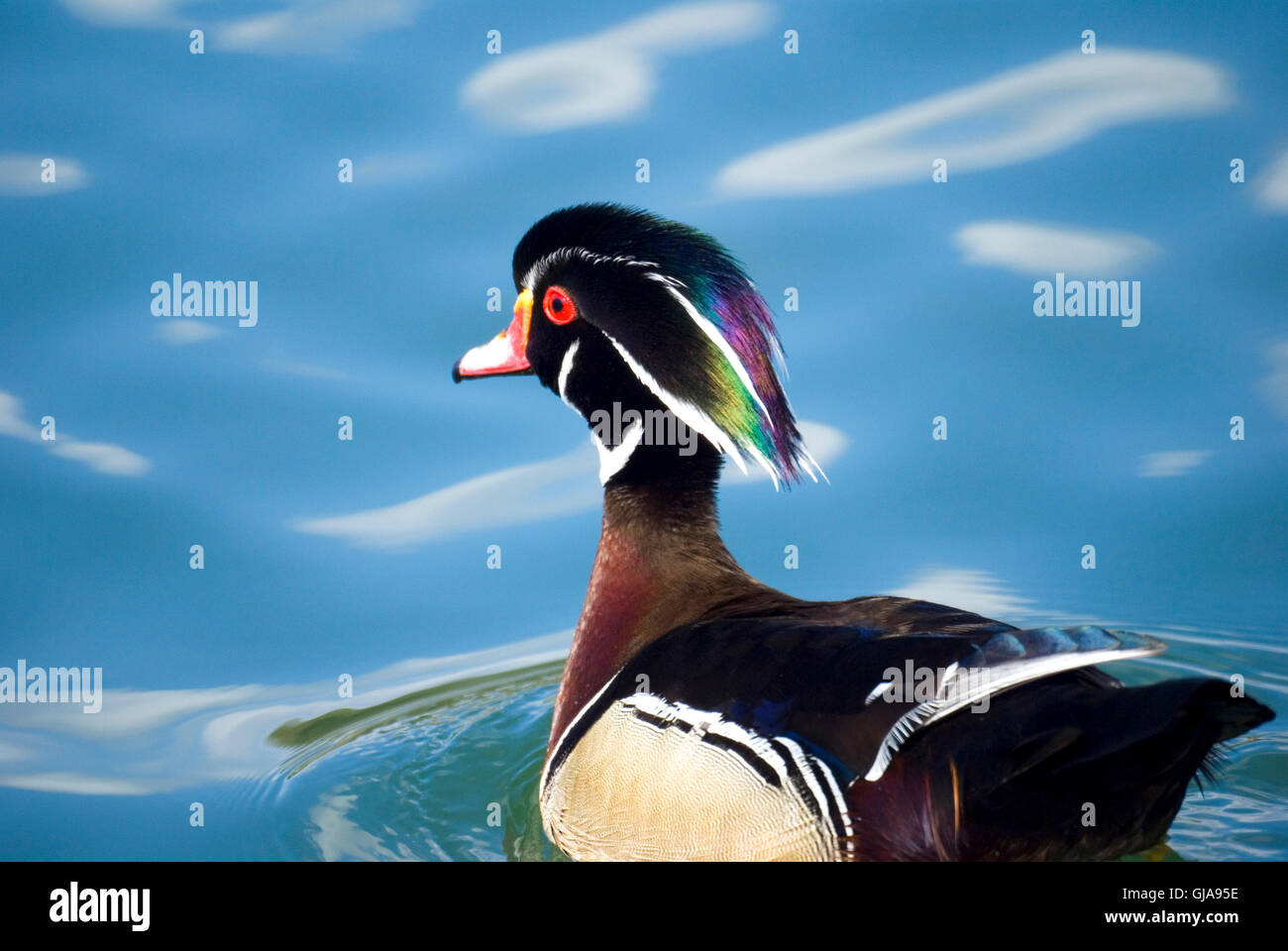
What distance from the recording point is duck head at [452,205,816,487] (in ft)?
12.8

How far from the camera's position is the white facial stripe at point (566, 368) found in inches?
166

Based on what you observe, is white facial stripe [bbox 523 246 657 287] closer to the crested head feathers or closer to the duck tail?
the crested head feathers

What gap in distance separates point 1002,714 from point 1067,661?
234 mm

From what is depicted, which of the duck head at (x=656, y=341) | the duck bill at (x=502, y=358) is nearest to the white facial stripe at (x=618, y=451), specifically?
the duck head at (x=656, y=341)

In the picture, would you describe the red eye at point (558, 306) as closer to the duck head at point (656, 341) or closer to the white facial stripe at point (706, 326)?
the duck head at point (656, 341)

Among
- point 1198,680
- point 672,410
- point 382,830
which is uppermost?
point 672,410

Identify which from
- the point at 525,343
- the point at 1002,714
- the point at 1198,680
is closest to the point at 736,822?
the point at 1002,714

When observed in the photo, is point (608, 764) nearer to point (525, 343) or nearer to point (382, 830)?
point (382, 830)

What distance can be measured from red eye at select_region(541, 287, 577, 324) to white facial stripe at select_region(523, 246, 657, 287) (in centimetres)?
6

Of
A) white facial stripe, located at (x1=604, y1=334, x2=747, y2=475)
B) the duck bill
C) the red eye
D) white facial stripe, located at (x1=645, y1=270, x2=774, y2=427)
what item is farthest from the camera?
the duck bill

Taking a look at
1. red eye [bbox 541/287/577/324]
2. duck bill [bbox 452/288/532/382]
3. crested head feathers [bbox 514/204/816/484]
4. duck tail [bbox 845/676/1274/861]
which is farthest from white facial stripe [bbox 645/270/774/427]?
duck tail [bbox 845/676/1274/861]

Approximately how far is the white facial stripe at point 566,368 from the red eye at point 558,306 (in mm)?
83

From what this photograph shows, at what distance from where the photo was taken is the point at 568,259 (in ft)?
13.4

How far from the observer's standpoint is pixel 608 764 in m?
3.60
